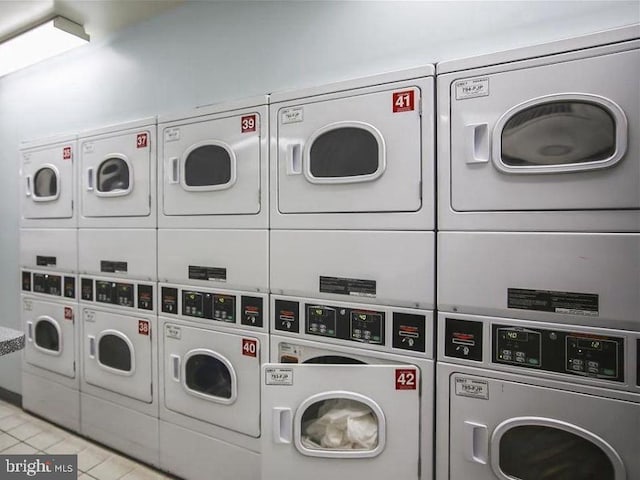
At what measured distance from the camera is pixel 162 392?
231cm

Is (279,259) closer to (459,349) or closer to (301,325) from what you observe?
(301,325)

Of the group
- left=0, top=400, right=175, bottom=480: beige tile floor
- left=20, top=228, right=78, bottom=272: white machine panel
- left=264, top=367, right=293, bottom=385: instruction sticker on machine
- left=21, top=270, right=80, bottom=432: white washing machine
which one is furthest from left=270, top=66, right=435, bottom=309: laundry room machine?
left=21, top=270, right=80, bottom=432: white washing machine

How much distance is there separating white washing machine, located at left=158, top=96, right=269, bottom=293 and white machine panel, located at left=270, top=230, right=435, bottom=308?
15 centimetres

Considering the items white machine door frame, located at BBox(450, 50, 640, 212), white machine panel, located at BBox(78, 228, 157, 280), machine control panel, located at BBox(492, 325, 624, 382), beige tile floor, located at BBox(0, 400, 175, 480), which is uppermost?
white machine door frame, located at BBox(450, 50, 640, 212)

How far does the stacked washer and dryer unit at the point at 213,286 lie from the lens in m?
1.97

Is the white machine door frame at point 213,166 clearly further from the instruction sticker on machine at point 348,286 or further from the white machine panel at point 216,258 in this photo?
the instruction sticker on machine at point 348,286

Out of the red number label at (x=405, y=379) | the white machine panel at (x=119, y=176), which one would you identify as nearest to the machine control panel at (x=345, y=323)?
the red number label at (x=405, y=379)

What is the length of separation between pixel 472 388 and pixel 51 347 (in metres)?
3.16

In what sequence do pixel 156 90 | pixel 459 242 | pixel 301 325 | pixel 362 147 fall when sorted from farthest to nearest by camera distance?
1. pixel 156 90
2. pixel 301 325
3. pixel 362 147
4. pixel 459 242

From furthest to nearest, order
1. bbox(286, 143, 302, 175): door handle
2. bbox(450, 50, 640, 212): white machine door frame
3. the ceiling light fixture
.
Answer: the ceiling light fixture, bbox(286, 143, 302, 175): door handle, bbox(450, 50, 640, 212): white machine door frame

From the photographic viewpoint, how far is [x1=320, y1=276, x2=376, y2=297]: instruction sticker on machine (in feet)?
5.52

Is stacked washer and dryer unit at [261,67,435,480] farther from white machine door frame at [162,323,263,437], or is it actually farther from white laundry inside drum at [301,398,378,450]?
white machine door frame at [162,323,263,437]

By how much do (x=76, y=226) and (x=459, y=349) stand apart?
2776mm

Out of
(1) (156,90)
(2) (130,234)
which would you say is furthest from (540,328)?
(1) (156,90)
